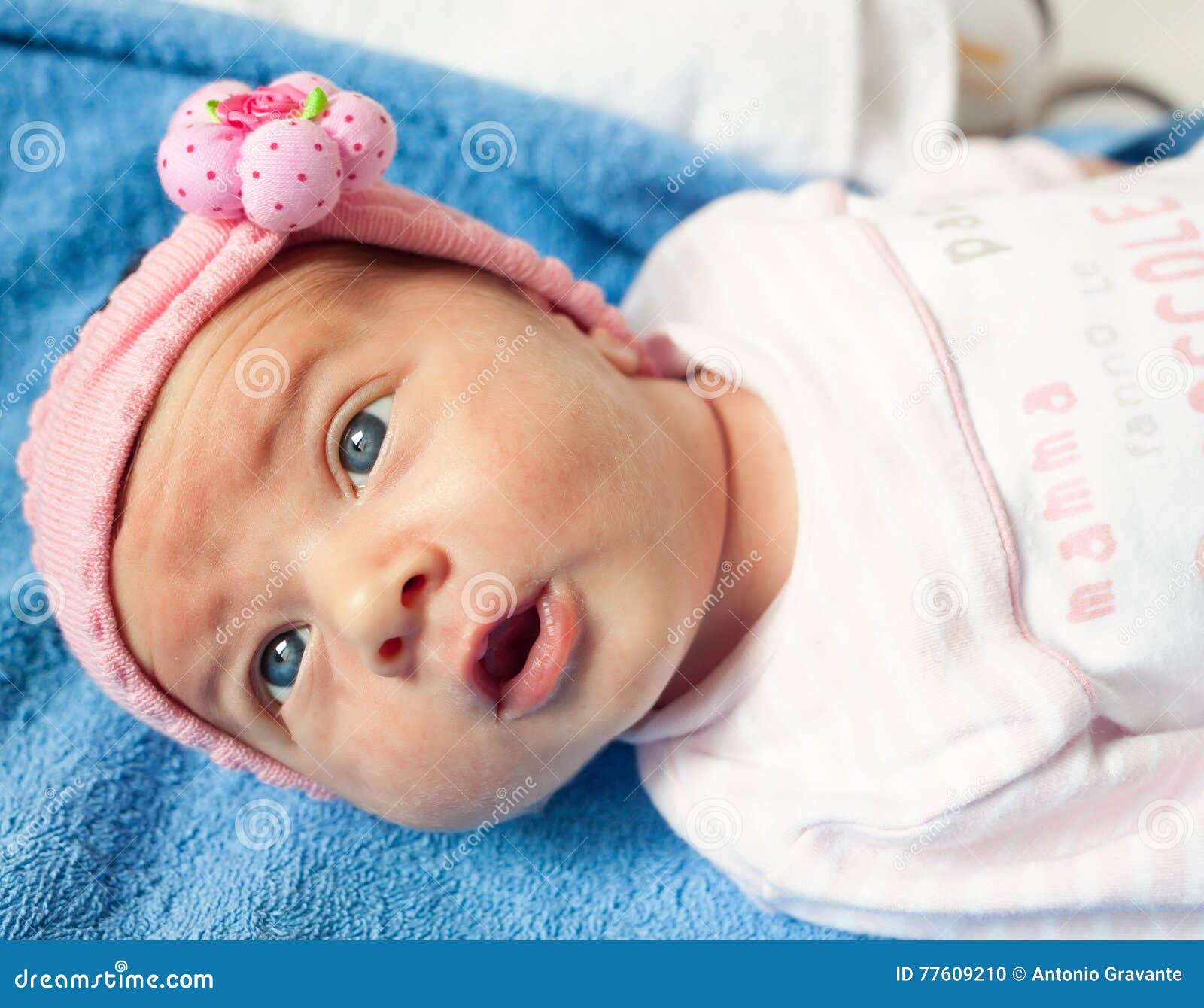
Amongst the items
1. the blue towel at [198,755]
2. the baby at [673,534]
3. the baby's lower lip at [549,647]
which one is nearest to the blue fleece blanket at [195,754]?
the blue towel at [198,755]

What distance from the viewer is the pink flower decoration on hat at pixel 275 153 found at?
1.00m

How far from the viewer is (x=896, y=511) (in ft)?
3.53

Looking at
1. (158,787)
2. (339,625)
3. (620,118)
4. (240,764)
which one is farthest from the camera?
(620,118)

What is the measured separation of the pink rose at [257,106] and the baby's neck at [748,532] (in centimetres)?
52

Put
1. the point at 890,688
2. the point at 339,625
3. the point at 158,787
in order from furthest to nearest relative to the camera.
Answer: the point at 158,787
the point at 890,688
the point at 339,625

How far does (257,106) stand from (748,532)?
0.67 metres

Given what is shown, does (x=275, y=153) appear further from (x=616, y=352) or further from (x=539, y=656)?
(x=539, y=656)

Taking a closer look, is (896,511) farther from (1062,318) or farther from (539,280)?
(539,280)

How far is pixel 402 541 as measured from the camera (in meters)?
0.95

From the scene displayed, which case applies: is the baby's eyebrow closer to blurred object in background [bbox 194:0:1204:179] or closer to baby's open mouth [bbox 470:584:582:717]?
baby's open mouth [bbox 470:584:582:717]

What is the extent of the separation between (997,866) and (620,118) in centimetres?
106

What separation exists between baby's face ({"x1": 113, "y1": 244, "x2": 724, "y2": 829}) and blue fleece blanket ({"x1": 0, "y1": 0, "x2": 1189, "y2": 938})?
22 cm

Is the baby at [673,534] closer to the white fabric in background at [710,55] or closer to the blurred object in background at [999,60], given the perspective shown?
the white fabric in background at [710,55]

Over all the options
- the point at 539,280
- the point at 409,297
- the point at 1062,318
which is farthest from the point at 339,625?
the point at 1062,318
